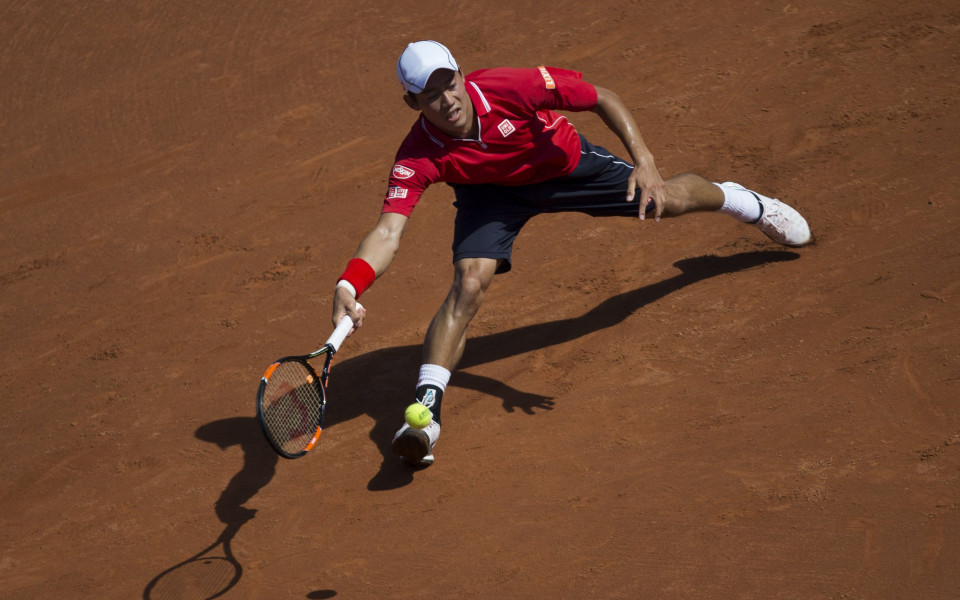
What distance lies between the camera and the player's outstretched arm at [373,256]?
4.01 metres

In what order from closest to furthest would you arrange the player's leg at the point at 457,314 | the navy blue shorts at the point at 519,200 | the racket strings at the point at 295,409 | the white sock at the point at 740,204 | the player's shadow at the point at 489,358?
the racket strings at the point at 295,409 → the player's leg at the point at 457,314 → the navy blue shorts at the point at 519,200 → the player's shadow at the point at 489,358 → the white sock at the point at 740,204

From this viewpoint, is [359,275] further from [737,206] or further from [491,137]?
[737,206]

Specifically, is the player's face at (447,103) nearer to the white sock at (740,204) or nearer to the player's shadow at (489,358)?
the player's shadow at (489,358)

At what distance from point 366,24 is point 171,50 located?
6.31 feet

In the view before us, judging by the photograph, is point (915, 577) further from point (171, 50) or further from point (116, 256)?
point (171, 50)

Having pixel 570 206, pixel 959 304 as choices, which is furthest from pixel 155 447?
pixel 959 304

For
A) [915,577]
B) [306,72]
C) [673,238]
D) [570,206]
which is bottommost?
[915,577]

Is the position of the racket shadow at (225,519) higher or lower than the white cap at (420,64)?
lower

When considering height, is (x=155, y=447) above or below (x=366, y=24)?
below

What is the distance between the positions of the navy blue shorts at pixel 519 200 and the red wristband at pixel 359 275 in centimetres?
61

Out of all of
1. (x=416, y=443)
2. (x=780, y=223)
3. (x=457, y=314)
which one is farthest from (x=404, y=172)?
(x=780, y=223)

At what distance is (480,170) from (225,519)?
2.07 metres

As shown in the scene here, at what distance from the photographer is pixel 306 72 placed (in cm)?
841

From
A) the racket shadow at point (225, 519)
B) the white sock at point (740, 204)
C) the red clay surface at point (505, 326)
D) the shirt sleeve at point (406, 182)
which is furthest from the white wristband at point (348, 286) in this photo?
the white sock at point (740, 204)
